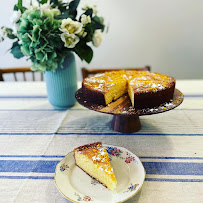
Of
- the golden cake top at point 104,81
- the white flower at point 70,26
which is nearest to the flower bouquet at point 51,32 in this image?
the white flower at point 70,26

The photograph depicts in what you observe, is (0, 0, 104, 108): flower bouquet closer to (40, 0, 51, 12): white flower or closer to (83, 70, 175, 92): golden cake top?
(40, 0, 51, 12): white flower

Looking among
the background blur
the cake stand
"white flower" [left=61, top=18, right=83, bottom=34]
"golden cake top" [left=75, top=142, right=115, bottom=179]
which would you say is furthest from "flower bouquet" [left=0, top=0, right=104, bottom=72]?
the background blur

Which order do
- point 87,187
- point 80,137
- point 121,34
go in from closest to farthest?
1. point 87,187
2. point 80,137
3. point 121,34

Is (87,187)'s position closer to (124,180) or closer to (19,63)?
(124,180)

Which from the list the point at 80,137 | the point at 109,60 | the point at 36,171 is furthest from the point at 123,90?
the point at 109,60

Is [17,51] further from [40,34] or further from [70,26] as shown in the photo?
[70,26]

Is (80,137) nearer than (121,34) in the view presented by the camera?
Yes

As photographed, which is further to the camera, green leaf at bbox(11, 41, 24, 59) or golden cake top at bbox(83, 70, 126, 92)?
green leaf at bbox(11, 41, 24, 59)

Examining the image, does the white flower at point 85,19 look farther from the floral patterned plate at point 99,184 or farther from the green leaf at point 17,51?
the floral patterned plate at point 99,184
